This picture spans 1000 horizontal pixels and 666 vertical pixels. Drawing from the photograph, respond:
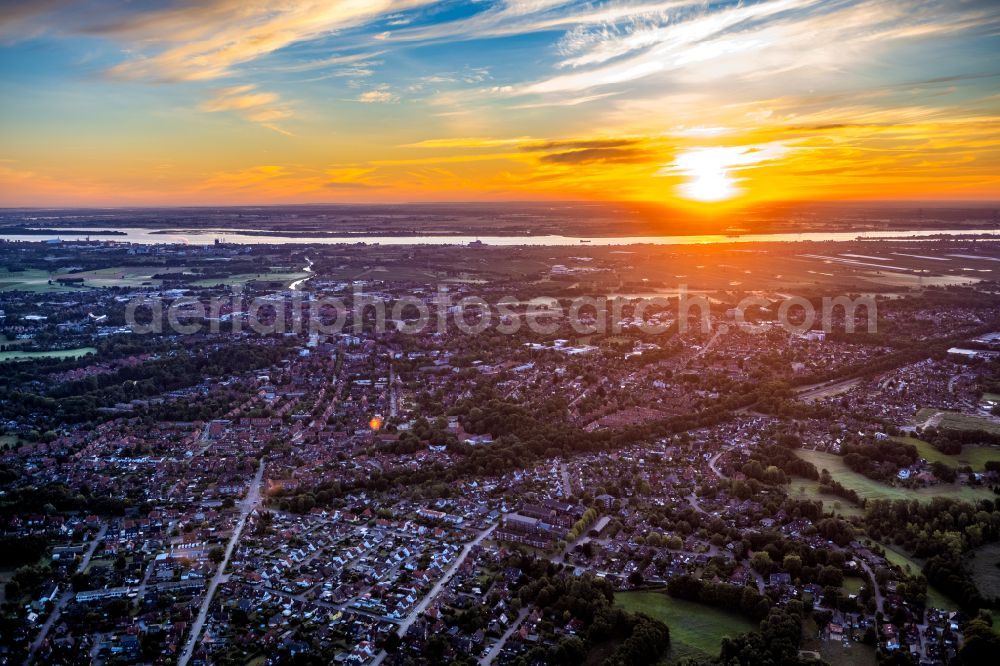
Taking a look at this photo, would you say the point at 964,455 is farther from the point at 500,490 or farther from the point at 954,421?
the point at 500,490

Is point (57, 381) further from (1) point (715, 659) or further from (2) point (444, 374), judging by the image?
(1) point (715, 659)

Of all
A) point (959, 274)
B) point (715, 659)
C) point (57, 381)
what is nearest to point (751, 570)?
point (715, 659)

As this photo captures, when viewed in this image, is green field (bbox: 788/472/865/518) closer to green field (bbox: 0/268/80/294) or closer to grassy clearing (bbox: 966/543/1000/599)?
grassy clearing (bbox: 966/543/1000/599)

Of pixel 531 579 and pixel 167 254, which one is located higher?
pixel 167 254

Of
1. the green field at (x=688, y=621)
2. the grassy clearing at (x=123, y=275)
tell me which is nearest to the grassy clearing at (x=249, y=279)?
the grassy clearing at (x=123, y=275)

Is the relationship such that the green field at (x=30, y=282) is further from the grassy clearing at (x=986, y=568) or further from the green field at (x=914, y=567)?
the grassy clearing at (x=986, y=568)

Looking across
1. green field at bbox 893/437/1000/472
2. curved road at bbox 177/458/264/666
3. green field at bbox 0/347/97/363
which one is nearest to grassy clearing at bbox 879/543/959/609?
green field at bbox 893/437/1000/472
